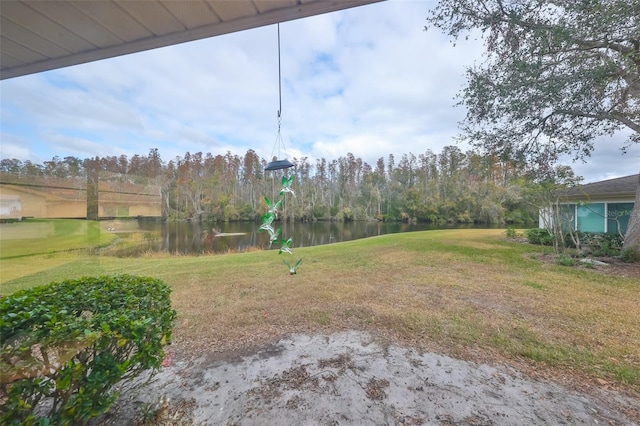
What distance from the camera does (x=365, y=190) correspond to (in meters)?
30.3

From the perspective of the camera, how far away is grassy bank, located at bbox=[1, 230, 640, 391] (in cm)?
211

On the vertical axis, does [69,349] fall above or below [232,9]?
below

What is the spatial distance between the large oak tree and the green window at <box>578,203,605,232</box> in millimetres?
2886

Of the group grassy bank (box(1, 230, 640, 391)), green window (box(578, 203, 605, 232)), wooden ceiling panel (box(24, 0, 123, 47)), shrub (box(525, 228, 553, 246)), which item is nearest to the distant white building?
grassy bank (box(1, 230, 640, 391))

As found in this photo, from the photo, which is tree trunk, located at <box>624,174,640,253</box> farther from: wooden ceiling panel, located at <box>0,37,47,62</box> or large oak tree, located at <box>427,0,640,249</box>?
wooden ceiling panel, located at <box>0,37,47,62</box>

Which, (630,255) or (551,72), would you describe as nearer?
(551,72)

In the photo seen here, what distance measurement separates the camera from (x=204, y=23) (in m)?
1.41

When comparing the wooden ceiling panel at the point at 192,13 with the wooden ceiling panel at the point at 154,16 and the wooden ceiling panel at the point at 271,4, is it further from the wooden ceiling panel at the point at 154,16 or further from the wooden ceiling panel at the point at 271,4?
the wooden ceiling panel at the point at 271,4

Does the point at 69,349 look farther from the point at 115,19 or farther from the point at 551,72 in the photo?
the point at 551,72

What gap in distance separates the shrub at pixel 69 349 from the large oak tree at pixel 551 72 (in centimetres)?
635

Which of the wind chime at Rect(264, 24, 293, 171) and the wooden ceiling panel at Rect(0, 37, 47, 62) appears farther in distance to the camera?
the wind chime at Rect(264, 24, 293, 171)

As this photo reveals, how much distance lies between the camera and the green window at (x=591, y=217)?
747 centimetres

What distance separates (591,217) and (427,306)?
8.63 m

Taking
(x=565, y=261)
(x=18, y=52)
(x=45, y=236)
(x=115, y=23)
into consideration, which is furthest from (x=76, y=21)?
(x=565, y=261)
